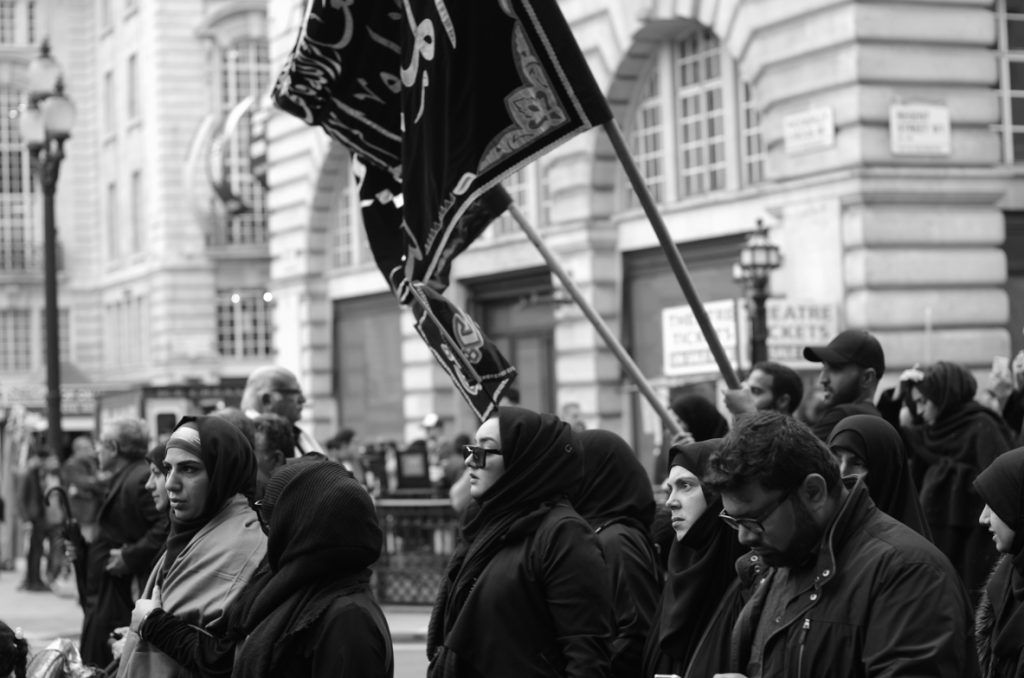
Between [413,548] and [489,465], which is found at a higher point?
[489,465]

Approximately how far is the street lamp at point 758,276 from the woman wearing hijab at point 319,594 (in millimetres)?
13233

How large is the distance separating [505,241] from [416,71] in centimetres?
1825

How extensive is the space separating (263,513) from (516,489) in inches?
36.6

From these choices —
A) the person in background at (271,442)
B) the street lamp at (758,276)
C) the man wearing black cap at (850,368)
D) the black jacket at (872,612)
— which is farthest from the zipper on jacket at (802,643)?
the street lamp at (758,276)

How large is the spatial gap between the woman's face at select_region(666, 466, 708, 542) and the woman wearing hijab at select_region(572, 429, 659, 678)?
0.74 metres

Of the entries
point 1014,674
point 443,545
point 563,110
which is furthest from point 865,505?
point 443,545

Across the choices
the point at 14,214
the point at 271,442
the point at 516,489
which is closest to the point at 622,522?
the point at 516,489

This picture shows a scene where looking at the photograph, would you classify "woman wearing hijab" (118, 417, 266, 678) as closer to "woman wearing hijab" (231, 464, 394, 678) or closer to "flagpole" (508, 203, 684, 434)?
"woman wearing hijab" (231, 464, 394, 678)

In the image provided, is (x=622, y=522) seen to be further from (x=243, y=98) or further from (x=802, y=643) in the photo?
(x=243, y=98)

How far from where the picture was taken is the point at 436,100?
8039 mm

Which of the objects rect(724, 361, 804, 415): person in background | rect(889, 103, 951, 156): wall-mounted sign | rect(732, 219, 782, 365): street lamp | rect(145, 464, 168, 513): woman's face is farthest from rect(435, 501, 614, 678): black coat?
rect(889, 103, 951, 156): wall-mounted sign

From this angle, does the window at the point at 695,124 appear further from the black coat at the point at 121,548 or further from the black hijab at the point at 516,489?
the black hijab at the point at 516,489

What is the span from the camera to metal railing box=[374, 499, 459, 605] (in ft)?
59.8

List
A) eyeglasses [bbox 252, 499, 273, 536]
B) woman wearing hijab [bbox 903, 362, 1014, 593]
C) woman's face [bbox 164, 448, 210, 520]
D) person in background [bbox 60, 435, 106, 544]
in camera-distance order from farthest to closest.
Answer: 1. person in background [bbox 60, 435, 106, 544]
2. woman wearing hijab [bbox 903, 362, 1014, 593]
3. woman's face [bbox 164, 448, 210, 520]
4. eyeglasses [bbox 252, 499, 273, 536]
